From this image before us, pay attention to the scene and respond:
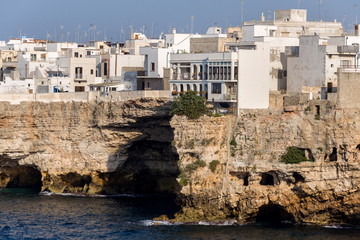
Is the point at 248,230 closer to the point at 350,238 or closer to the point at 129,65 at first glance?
the point at 350,238

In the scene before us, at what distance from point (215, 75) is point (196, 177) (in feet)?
19.7

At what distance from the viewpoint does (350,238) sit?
42.6 metres

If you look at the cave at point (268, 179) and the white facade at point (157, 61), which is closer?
the cave at point (268, 179)

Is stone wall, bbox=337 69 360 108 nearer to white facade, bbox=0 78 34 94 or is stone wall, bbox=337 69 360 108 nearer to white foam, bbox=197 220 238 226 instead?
white foam, bbox=197 220 238 226

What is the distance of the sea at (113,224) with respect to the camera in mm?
43656

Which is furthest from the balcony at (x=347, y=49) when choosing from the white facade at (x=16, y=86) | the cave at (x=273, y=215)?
the white facade at (x=16, y=86)

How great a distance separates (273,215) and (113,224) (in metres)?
7.23

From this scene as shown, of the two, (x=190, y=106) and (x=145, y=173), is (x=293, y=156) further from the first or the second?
(x=145, y=173)

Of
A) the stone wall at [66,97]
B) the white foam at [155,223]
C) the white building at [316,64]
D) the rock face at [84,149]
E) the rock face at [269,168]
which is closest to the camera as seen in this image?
the rock face at [269,168]

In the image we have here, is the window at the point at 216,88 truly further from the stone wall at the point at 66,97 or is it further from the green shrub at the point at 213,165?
the stone wall at the point at 66,97

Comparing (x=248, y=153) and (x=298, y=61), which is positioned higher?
(x=298, y=61)

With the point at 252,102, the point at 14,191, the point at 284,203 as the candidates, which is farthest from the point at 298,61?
the point at 14,191

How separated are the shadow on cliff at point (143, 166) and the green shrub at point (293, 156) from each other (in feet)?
30.4

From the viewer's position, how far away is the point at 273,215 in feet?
154
